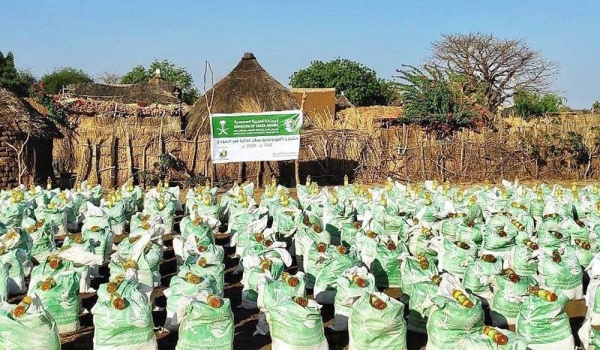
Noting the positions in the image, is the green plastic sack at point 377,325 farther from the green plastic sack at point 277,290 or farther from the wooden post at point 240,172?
the wooden post at point 240,172

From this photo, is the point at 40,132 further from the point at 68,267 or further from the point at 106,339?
the point at 106,339

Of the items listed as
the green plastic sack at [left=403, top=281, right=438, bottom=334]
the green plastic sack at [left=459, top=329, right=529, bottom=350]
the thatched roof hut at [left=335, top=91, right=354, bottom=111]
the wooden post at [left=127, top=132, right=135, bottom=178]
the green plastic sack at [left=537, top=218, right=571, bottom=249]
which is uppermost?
the thatched roof hut at [left=335, top=91, right=354, bottom=111]

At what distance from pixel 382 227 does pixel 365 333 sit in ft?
12.9

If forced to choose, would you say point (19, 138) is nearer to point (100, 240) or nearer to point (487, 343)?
point (100, 240)

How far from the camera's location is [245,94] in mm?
20406

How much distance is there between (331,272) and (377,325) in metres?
1.76

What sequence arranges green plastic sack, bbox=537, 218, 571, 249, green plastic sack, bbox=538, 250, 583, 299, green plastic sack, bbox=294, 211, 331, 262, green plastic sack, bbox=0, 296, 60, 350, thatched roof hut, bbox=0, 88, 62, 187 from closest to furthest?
green plastic sack, bbox=0, 296, 60, 350 < green plastic sack, bbox=538, 250, 583, 299 < green plastic sack, bbox=537, 218, 571, 249 < green plastic sack, bbox=294, 211, 331, 262 < thatched roof hut, bbox=0, 88, 62, 187

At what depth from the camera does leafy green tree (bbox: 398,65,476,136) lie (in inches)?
818

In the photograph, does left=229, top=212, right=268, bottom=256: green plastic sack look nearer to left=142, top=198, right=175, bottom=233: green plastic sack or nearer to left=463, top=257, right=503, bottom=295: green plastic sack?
left=142, top=198, right=175, bottom=233: green plastic sack

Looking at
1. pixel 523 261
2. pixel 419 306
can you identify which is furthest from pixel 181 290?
pixel 523 261

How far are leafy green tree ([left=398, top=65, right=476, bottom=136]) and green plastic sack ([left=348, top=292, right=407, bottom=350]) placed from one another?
1529 centimetres

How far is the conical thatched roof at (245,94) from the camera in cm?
1995

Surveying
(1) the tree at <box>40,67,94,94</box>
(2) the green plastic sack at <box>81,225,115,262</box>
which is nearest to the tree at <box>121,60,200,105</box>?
(1) the tree at <box>40,67,94,94</box>

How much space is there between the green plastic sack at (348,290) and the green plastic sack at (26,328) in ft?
8.32
